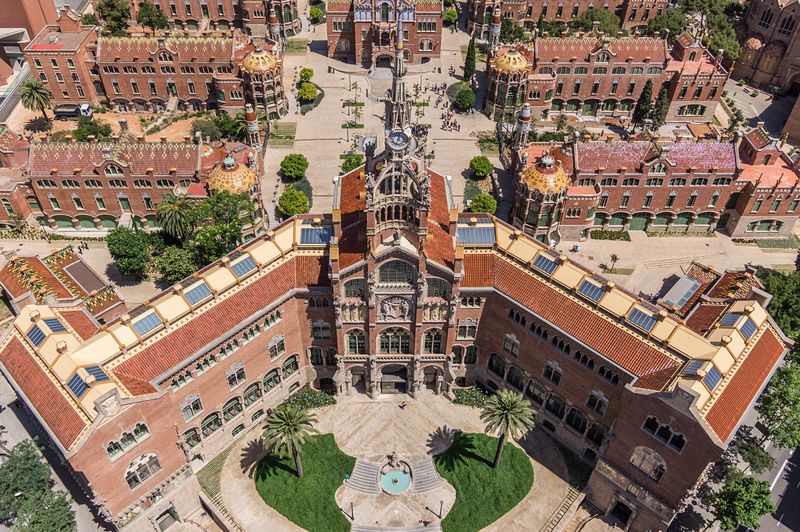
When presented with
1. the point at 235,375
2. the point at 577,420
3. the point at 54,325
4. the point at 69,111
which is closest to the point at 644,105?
the point at 577,420

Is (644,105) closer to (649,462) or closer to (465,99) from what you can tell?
(465,99)

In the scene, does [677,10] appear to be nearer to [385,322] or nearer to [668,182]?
[668,182]

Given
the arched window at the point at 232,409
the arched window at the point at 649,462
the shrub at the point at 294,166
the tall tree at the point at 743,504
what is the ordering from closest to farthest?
the arched window at the point at 649,462 → the tall tree at the point at 743,504 → the arched window at the point at 232,409 → the shrub at the point at 294,166

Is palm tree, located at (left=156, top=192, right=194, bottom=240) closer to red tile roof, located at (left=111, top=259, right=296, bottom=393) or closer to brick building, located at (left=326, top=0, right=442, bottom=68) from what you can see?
red tile roof, located at (left=111, top=259, right=296, bottom=393)

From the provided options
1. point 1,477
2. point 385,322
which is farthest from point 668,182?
point 1,477

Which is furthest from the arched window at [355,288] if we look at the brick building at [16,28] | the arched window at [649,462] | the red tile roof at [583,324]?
the brick building at [16,28]

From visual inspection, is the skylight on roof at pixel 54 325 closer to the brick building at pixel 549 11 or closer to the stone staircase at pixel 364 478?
the stone staircase at pixel 364 478

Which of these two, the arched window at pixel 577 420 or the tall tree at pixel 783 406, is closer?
the tall tree at pixel 783 406
